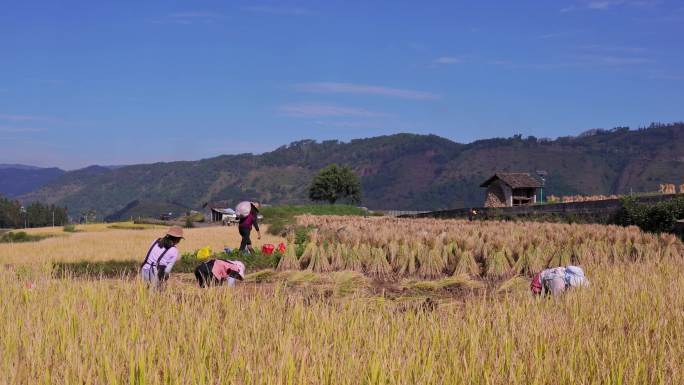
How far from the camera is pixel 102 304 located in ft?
25.0

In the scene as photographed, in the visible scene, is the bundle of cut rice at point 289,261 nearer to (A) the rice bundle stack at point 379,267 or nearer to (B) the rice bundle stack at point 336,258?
(B) the rice bundle stack at point 336,258

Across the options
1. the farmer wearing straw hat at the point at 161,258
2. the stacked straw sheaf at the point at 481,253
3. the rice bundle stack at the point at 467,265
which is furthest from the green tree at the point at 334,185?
the farmer wearing straw hat at the point at 161,258

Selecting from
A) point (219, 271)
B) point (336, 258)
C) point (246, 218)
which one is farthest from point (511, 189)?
point (219, 271)

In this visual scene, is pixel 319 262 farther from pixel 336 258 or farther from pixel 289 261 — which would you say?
pixel 289 261

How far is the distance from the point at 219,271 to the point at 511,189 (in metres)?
53.4

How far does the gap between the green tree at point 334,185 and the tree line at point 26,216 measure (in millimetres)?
47743

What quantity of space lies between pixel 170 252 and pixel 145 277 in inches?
21.4

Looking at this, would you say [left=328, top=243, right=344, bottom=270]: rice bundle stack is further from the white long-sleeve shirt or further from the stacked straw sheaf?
the white long-sleeve shirt

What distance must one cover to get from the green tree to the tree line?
157ft

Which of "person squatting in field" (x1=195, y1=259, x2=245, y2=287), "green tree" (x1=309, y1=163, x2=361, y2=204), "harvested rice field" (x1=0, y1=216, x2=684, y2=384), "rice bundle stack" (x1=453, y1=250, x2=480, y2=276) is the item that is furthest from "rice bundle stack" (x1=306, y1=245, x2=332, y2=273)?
"green tree" (x1=309, y1=163, x2=361, y2=204)

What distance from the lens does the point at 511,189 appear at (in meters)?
61.6

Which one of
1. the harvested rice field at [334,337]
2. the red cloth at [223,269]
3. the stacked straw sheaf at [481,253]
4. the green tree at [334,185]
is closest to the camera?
the harvested rice field at [334,337]

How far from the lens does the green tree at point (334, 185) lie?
117 metres

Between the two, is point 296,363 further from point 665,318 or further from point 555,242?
point 555,242
